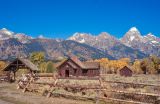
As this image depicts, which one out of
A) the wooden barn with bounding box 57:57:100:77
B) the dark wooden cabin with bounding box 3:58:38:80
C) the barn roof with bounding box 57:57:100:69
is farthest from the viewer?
the barn roof with bounding box 57:57:100:69

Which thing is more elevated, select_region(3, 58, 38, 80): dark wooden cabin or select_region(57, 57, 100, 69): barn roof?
select_region(57, 57, 100, 69): barn roof

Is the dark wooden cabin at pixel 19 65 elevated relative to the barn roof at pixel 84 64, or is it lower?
lower

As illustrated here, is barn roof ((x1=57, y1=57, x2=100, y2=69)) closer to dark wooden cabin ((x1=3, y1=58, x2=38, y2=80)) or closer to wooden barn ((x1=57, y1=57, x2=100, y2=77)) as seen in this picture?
wooden barn ((x1=57, y1=57, x2=100, y2=77))

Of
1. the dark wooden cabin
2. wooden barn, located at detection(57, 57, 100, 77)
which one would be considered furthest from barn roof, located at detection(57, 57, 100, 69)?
the dark wooden cabin

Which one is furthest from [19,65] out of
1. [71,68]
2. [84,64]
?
[84,64]

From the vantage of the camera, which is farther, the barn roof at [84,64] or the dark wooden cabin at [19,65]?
the barn roof at [84,64]

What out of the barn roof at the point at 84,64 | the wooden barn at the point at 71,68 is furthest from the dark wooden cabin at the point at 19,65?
the barn roof at the point at 84,64

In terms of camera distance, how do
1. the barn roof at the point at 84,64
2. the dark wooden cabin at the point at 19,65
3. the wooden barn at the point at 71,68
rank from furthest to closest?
the barn roof at the point at 84,64
the wooden barn at the point at 71,68
the dark wooden cabin at the point at 19,65

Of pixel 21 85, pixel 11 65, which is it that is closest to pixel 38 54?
pixel 11 65

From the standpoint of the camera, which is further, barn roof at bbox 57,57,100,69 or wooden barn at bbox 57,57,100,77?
barn roof at bbox 57,57,100,69

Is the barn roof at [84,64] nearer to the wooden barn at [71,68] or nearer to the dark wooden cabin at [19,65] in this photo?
the wooden barn at [71,68]

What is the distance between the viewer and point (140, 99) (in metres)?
22.6

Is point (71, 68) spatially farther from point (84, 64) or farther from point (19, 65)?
point (19, 65)

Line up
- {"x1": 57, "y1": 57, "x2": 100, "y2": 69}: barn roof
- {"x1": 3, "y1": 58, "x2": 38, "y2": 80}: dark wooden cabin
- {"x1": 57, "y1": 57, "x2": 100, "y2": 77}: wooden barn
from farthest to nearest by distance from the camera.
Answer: {"x1": 57, "y1": 57, "x2": 100, "y2": 69}: barn roof < {"x1": 57, "y1": 57, "x2": 100, "y2": 77}: wooden barn < {"x1": 3, "y1": 58, "x2": 38, "y2": 80}: dark wooden cabin
